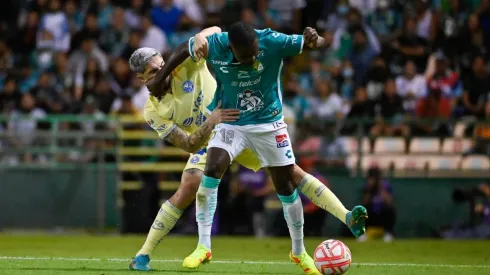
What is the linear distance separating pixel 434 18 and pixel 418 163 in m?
4.10

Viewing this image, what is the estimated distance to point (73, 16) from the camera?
24016 mm

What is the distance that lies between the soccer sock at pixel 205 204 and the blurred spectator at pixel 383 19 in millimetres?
12587

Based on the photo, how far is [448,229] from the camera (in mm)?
19656

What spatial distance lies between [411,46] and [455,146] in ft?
10.6

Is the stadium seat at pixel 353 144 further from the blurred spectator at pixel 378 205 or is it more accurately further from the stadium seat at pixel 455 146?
the stadium seat at pixel 455 146

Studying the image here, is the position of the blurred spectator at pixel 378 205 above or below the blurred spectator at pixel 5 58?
below

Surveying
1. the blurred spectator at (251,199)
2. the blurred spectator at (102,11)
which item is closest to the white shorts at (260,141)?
the blurred spectator at (251,199)

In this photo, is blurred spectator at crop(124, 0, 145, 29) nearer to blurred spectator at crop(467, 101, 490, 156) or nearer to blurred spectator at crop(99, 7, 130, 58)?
blurred spectator at crop(99, 7, 130, 58)

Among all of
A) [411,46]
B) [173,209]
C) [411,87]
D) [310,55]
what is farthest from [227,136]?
[310,55]

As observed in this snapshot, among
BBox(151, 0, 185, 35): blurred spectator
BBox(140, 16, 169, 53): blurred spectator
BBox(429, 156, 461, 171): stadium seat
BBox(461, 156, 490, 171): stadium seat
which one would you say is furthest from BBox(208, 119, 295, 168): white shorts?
BBox(151, 0, 185, 35): blurred spectator

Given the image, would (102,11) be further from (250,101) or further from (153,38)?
(250,101)

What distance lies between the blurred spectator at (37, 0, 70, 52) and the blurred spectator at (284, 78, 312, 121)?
5403 mm

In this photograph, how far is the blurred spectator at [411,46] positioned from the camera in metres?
21.9

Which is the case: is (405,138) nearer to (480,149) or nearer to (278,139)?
(480,149)
